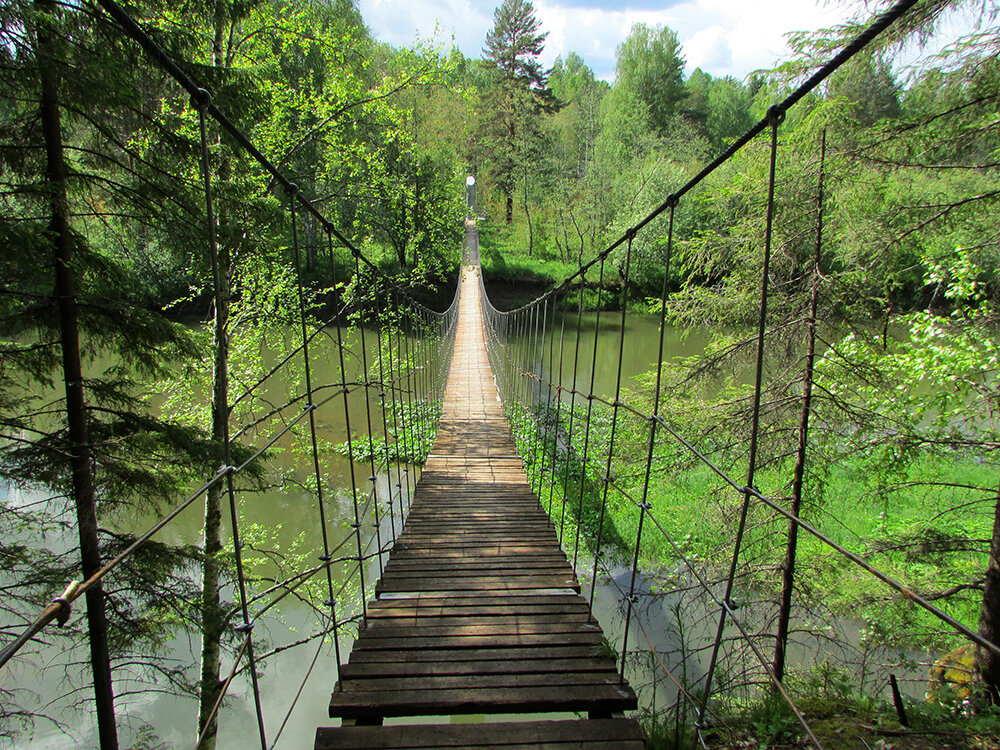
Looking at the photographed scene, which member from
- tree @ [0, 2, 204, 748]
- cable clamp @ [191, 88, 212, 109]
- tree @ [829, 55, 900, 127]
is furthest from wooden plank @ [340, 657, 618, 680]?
tree @ [829, 55, 900, 127]

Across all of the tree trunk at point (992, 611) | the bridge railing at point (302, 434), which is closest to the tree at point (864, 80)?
the tree trunk at point (992, 611)

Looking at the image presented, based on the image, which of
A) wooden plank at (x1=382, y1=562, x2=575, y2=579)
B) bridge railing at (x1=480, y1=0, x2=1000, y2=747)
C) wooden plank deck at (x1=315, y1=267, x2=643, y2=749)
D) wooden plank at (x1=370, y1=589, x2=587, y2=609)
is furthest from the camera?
wooden plank at (x1=382, y1=562, x2=575, y2=579)

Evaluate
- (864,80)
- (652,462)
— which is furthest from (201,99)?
(652,462)

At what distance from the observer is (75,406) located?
6.15ft

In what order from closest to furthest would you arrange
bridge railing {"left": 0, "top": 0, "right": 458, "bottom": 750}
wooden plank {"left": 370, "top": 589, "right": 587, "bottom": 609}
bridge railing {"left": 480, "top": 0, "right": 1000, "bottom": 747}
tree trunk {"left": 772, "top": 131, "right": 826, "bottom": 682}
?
bridge railing {"left": 480, "top": 0, "right": 1000, "bottom": 747} → bridge railing {"left": 0, "top": 0, "right": 458, "bottom": 750} → wooden plank {"left": 370, "top": 589, "right": 587, "bottom": 609} → tree trunk {"left": 772, "top": 131, "right": 826, "bottom": 682}

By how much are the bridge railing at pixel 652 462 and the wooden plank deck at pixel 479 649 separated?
0.18 meters

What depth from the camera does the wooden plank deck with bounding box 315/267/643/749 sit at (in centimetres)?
131

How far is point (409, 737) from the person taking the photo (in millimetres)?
1297

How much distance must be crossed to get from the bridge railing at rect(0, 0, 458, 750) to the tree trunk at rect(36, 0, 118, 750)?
20 mm

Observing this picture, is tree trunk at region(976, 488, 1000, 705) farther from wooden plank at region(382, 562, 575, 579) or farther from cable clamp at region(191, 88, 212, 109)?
cable clamp at region(191, 88, 212, 109)

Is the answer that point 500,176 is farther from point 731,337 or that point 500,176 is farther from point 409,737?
point 409,737

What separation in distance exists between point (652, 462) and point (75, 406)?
14.0 feet

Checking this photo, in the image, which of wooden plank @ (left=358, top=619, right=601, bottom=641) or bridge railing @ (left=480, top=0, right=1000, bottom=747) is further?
wooden plank @ (left=358, top=619, right=601, bottom=641)

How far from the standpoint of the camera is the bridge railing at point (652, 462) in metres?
0.92
